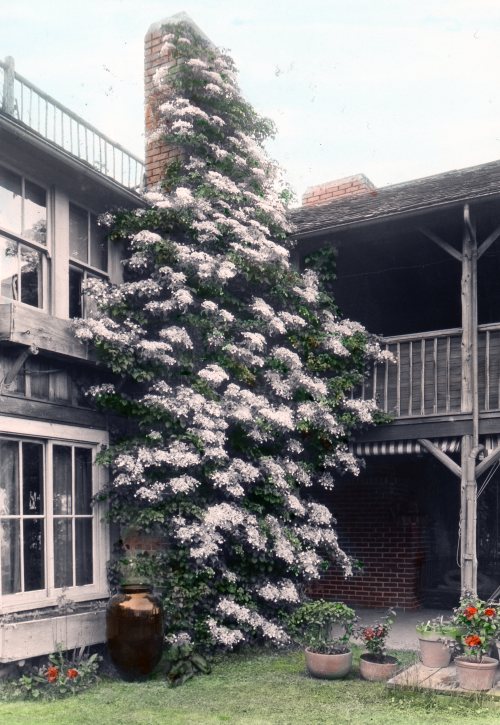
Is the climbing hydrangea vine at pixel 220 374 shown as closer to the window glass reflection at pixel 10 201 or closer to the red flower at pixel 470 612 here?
the window glass reflection at pixel 10 201

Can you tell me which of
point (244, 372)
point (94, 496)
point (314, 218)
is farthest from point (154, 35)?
point (94, 496)

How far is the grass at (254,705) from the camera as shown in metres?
6.42

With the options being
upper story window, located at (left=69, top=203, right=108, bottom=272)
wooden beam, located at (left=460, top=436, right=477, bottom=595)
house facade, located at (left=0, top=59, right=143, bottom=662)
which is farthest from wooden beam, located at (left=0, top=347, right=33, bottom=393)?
wooden beam, located at (left=460, top=436, right=477, bottom=595)

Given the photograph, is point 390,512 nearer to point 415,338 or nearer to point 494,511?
point 494,511

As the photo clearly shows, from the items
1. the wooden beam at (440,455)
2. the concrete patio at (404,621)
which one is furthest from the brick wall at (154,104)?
the concrete patio at (404,621)

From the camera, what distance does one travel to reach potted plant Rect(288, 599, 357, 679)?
7.68 metres

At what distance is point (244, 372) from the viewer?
9477 mm

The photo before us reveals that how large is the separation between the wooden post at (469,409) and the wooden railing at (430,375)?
0.55 ft

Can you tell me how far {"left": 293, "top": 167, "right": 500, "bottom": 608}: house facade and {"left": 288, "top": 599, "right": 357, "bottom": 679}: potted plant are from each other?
1.67m

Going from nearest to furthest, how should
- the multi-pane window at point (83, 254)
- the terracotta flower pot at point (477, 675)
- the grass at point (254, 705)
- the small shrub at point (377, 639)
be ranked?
the grass at point (254, 705)
the terracotta flower pot at point (477, 675)
the small shrub at point (377, 639)
the multi-pane window at point (83, 254)

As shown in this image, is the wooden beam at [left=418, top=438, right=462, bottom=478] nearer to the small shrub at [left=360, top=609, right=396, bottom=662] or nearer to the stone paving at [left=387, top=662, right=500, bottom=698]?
the small shrub at [left=360, top=609, right=396, bottom=662]

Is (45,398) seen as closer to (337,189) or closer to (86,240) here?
(86,240)

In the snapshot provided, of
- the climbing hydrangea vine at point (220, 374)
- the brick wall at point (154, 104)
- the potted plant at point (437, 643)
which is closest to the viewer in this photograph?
the potted plant at point (437, 643)

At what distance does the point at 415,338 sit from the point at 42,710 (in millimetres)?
5837
